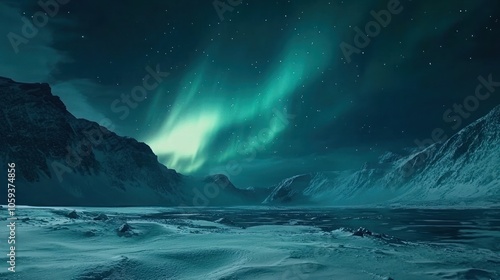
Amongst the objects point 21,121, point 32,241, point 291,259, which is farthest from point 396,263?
point 21,121

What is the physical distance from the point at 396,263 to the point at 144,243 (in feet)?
39.6

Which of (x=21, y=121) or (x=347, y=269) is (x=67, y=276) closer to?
(x=347, y=269)

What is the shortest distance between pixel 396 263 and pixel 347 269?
2717mm

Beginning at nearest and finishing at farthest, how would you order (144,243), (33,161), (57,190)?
(144,243)
(57,190)
(33,161)

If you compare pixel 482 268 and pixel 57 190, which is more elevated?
pixel 57 190

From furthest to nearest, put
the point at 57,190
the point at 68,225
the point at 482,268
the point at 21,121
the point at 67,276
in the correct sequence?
the point at 21,121
the point at 57,190
the point at 68,225
the point at 482,268
the point at 67,276

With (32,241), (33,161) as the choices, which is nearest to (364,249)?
(32,241)

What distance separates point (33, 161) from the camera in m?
164

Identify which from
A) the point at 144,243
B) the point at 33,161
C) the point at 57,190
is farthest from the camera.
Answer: the point at 33,161

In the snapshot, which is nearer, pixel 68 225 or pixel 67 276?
pixel 67 276

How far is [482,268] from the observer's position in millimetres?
12617

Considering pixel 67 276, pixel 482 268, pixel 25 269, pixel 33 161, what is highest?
pixel 33 161

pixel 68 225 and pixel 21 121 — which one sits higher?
pixel 21 121

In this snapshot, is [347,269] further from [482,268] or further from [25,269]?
[25,269]
